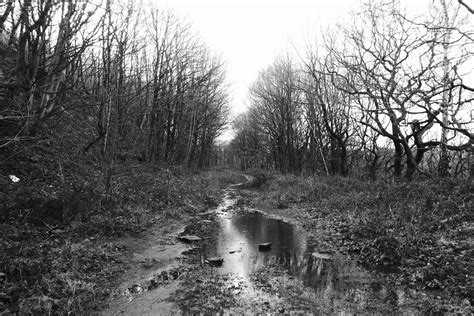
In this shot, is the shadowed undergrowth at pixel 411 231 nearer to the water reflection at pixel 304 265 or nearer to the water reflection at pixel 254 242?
the water reflection at pixel 304 265

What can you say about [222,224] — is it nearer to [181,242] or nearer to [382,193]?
[181,242]

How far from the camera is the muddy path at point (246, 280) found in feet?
14.9

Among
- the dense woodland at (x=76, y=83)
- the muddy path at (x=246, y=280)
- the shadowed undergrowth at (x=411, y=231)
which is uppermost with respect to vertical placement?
the dense woodland at (x=76, y=83)

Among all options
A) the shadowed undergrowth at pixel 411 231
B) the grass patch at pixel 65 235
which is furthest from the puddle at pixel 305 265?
the grass patch at pixel 65 235

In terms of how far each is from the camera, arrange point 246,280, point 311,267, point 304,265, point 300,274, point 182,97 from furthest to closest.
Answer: point 182,97, point 304,265, point 311,267, point 300,274, point 246,280

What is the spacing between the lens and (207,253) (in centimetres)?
723

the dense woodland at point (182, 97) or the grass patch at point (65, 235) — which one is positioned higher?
the dense woodland at point (182, 97)

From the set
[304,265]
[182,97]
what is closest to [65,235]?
[304,265]

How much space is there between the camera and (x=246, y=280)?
18.2 feet

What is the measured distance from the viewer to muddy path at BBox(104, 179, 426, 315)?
454 cm

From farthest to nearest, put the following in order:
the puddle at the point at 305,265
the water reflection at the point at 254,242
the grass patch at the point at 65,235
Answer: the water reflection at the point at 254,242, the puddle at the point at 305,265, the grass patch at the point at 65,235

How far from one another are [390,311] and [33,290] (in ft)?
17.3

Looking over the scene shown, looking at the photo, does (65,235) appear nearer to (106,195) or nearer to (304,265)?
(106,195)

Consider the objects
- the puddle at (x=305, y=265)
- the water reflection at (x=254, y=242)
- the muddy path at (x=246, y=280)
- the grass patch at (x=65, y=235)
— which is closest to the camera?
the grass patch at (x=65, y=235)
